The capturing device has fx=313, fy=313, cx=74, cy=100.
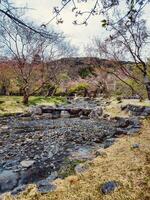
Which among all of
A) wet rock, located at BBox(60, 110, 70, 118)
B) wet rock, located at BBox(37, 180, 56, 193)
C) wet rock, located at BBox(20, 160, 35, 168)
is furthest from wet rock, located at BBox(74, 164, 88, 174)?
wet rock, located at BBox(60, 110, 70, 118)

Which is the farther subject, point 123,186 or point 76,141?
point 76,141

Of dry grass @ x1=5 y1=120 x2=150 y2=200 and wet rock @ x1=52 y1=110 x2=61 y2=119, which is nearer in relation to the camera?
dry grass @ x1=5 y1=120 x2=150 y2=200

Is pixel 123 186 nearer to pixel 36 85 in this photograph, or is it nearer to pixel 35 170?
pixel 35 170

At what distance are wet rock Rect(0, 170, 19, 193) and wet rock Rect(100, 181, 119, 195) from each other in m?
2.33

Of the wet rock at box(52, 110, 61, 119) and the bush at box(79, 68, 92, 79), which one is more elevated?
the bush at box(79, 68, 92, 79)

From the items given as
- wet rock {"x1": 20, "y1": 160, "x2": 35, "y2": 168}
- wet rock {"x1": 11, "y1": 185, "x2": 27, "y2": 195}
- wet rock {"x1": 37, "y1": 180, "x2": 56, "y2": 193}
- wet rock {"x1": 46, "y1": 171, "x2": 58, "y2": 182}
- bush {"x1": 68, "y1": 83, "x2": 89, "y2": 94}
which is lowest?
wet rock {"x1": 20, "y1": 160, "x2": 35, "y2": 168}

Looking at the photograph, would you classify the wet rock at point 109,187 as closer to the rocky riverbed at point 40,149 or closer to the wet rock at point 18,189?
the rocky riverbed at point 40,149

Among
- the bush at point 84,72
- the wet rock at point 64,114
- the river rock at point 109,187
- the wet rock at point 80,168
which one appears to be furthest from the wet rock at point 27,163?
the bush at point 84,72

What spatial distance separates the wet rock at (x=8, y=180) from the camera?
24.4ft

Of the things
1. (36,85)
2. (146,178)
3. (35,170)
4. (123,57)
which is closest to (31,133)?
(35,170)

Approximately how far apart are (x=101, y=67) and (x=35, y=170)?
114 ft

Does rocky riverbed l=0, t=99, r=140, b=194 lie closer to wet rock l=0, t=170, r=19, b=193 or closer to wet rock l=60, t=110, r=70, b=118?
wet rock l=0, t=170, r=19, b=193

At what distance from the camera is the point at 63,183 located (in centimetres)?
705

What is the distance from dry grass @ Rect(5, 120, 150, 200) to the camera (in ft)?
19.8
